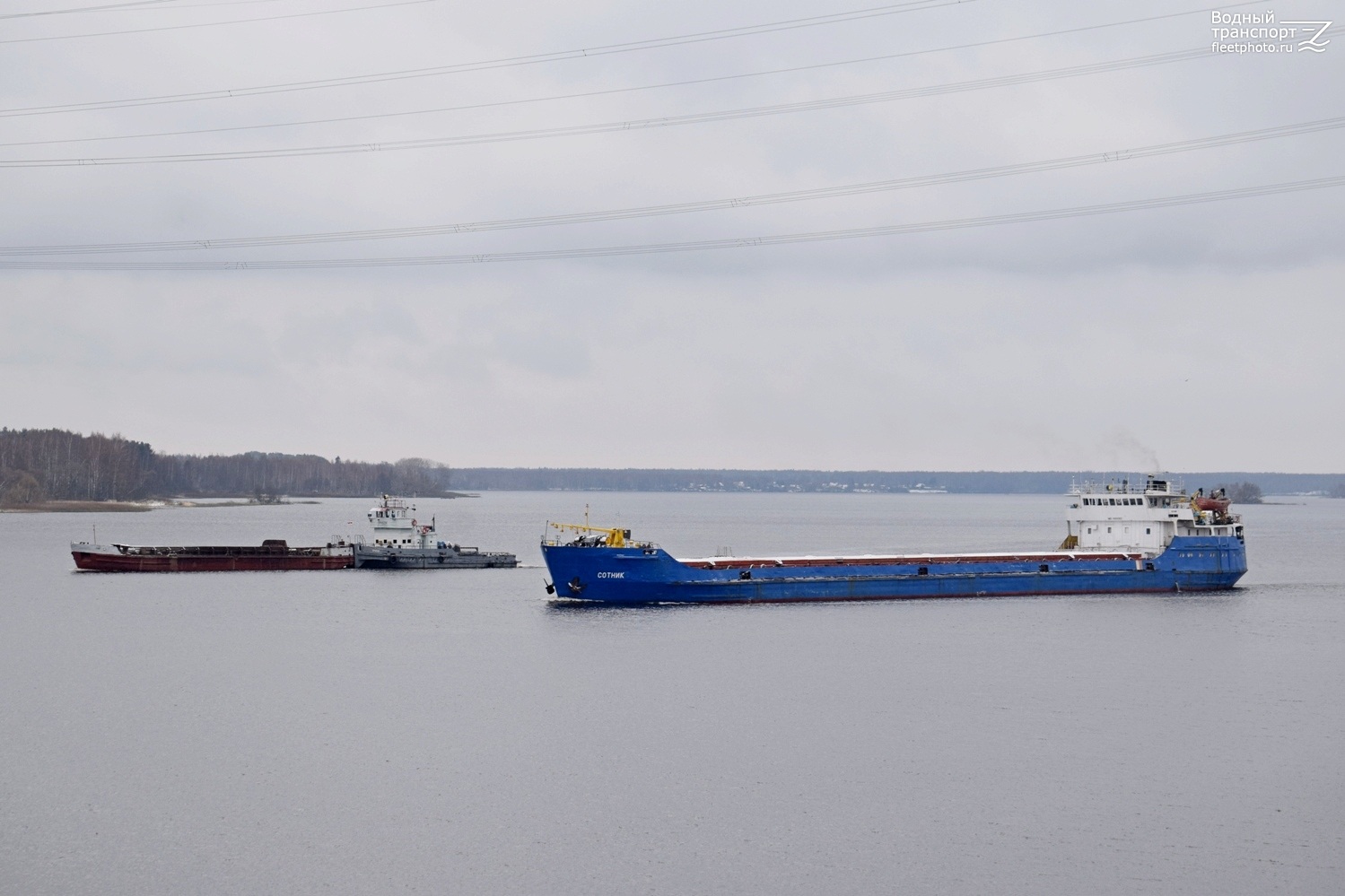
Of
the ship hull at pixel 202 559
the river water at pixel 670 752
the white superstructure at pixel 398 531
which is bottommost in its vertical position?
the river water at pixel 670 752

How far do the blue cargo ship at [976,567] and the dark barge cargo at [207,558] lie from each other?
25731 mm

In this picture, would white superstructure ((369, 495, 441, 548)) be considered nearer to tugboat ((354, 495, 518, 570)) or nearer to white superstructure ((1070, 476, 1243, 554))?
tugboat ((354, 495, 518, 570))

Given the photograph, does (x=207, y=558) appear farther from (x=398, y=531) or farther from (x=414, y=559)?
(x=414, y=559)

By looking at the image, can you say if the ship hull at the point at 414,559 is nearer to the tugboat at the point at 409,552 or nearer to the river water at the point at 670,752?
the tugboat at the point at 409,552

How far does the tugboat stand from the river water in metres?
26.4

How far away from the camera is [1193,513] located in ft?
244

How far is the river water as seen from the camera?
25.2 meters

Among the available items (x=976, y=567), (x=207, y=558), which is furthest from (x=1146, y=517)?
(x=207, y=558)

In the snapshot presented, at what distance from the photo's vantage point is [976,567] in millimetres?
71500

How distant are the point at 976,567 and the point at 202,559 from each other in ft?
180

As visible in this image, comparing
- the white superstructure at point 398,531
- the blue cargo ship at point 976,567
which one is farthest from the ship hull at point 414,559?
the blue cargo ship at point 976,567

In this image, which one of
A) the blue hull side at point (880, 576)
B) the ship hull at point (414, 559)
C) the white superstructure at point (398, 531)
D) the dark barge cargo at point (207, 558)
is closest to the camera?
the blue hull side at point (880, 576)

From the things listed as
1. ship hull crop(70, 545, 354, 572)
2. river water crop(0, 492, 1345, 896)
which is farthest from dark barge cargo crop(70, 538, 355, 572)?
river water crop(0, 492, 1345, 896)

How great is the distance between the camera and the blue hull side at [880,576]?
64.9 m
